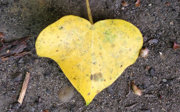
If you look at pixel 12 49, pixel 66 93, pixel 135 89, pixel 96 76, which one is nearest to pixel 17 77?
pixel 12 49

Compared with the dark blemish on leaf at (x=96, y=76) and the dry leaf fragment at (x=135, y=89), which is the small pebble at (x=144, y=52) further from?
the dark blemish on leaf at (x=96, y=76)

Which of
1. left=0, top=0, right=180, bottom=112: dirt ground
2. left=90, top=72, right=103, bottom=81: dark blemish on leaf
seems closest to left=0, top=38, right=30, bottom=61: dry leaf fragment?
left=0, top=0, right=180, bottom=112: dirt ground

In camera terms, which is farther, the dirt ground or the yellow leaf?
the dirt ground

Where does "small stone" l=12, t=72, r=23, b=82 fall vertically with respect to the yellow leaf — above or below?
below

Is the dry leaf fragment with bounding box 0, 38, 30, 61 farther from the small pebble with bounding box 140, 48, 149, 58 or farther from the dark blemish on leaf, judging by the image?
the small pebble with bounding box 140, 48, 149, 58

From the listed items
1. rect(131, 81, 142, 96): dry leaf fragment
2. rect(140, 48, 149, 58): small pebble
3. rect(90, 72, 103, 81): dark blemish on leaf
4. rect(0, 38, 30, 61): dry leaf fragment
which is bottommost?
rect(131, 81, 142, 96): dry leaf fragment

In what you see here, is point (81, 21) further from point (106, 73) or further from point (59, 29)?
point (106, 73)

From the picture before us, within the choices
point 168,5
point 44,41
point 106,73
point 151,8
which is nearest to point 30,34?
point 44,41

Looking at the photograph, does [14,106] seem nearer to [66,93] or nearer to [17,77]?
[17,77]
